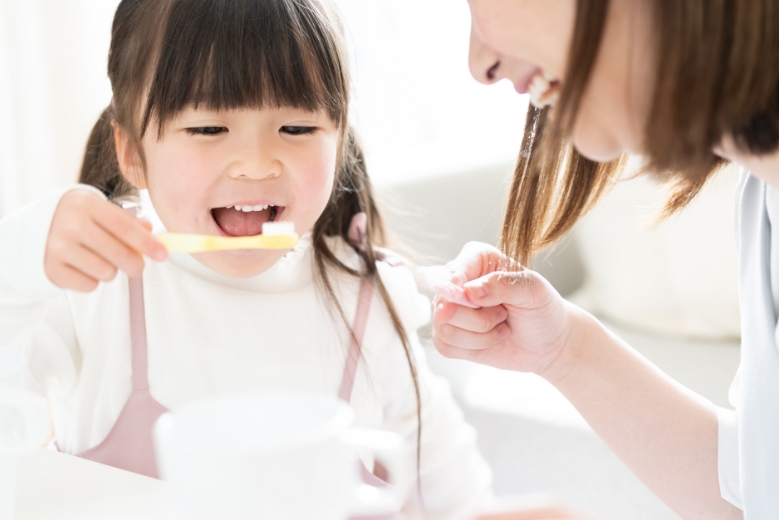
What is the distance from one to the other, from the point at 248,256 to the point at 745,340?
476 mm

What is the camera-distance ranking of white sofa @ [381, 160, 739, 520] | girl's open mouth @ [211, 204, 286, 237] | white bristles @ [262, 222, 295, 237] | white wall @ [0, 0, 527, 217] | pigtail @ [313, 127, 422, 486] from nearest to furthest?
1. white bristles @ [262, 222, 295, 237]
2. girl's open mouth @ [211, 204, 286, 237]
3. pigtail @ [313, 127, 422, 486]
4. white sofa @ [381, 160, 739, 520]
5. white wall @ [0, 0, 527, 217]

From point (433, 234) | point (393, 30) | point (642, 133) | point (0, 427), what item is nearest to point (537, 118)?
point (642, 133)

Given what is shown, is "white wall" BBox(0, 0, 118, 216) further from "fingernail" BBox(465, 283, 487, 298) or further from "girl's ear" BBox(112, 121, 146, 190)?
"fingernail" BBox(465, 283, 487, 298)

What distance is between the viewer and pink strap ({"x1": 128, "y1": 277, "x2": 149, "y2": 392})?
80 cm

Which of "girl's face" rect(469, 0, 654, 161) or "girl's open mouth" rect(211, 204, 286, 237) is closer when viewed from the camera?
"girl's face" rect(469, 0, 654, 161)

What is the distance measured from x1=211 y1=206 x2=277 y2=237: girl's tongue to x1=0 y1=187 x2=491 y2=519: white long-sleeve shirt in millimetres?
118

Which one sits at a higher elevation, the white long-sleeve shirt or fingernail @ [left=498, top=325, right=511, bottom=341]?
fingernail @ [left=498, top=325, right=511, bottom=341]

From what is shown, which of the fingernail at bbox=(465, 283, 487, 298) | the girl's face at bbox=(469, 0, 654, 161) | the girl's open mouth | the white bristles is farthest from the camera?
the girl's open mouth

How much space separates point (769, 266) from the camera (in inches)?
25.7

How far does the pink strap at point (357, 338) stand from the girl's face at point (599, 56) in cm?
47

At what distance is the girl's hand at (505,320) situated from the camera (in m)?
0.68

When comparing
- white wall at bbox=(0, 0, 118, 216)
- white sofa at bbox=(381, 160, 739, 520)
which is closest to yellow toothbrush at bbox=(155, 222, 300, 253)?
white sofa at bbox=(381, 160, 739, 520)

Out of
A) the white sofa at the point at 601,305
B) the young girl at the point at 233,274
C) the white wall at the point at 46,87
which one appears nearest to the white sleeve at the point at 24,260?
the young girl at the point at 233,274

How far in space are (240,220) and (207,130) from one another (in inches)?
4.1
